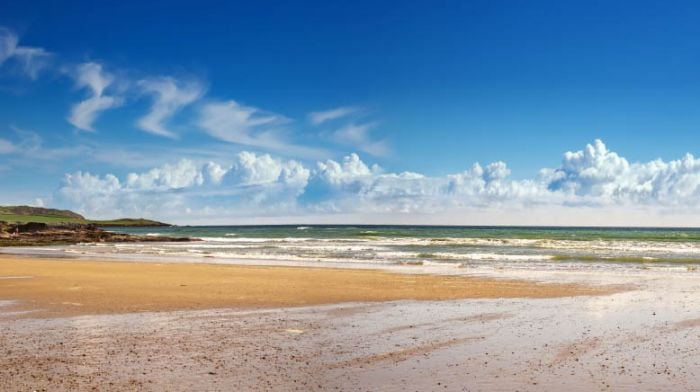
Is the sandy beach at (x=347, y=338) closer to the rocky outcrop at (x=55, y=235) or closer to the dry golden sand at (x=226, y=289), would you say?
the dry golden sand at (x=226, y=289)

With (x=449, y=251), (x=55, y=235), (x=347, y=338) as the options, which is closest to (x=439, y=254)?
(x=449, y=251)

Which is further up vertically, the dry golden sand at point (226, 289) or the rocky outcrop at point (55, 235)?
the rocky outcrop at point (55, 235)

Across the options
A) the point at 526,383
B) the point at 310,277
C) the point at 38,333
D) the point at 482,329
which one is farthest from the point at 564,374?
the point at 310,277

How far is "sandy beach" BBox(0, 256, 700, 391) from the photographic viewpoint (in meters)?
7.83

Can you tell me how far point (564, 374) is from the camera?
819cm

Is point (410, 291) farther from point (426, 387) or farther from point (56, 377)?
point (56, 377)

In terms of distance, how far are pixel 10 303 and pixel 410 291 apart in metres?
11.7

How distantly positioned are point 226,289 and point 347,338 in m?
9.18

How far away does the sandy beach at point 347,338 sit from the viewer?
7828 mm

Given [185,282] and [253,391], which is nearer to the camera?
[253,391]

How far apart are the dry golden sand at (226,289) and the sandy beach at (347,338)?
3.7 inches

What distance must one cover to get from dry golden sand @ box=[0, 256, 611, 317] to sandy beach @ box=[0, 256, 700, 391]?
0.31ft

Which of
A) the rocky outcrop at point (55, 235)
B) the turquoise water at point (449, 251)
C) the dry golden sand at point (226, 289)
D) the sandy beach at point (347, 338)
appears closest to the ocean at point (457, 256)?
the turquoise water at point (449, 251)

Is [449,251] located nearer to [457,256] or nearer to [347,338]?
[457,256]
